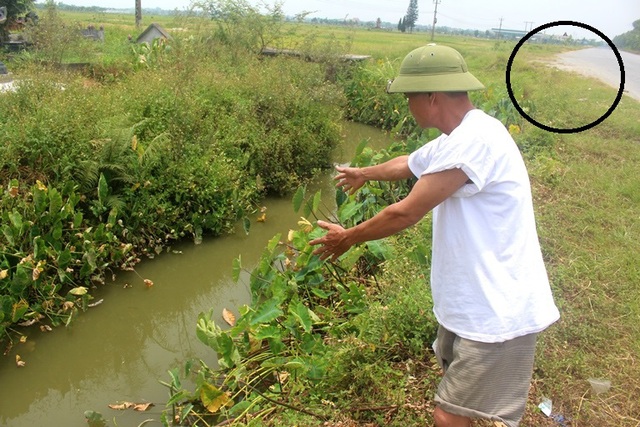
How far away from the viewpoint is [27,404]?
12.7ft

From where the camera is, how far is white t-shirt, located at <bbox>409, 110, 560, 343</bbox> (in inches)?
67.9

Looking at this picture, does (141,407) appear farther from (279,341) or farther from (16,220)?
(16,220)

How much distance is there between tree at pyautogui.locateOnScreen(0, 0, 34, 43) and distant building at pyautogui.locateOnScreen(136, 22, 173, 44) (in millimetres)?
2745

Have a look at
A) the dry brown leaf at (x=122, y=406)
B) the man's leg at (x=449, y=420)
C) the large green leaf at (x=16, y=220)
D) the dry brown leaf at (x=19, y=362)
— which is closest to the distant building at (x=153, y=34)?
the large green leaf at (x=16, y=220)

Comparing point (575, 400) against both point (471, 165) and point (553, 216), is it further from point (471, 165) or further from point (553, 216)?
point (553, 216)

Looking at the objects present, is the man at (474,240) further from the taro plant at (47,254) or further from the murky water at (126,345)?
the taro plant at (47,254)

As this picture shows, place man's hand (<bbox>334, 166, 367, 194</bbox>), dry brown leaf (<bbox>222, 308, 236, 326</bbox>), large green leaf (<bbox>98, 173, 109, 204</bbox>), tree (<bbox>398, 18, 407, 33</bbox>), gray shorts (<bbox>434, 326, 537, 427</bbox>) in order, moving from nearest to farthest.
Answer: gray shorts (<bbox>434, 326, 537, 427</bbox>), man's hand (<bbox>334, 166, 367, 194</bbox>), dry brown leaf (<bbox>222, 308, 236, 326</bbox>), large green leaf (<bbox>98, 173, 109, 204</bbox>), tree (<bbox>398, 18, 407, 33</bbox>)

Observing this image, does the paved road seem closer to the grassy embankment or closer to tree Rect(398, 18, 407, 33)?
the grassy embankment

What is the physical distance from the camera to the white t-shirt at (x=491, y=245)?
5.66 ft

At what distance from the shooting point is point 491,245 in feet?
5.82

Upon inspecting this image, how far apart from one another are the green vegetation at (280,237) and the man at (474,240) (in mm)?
863

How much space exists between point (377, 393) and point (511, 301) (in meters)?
1.35

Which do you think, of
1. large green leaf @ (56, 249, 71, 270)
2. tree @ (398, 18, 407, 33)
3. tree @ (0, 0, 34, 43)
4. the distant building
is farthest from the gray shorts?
tree @ (398, 18, 407, 33)

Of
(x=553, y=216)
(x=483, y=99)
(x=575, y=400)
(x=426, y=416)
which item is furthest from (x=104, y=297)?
(x=483, y=99)
